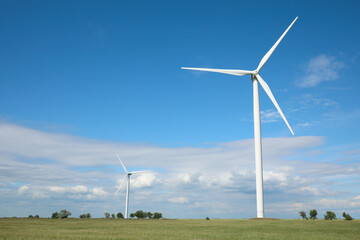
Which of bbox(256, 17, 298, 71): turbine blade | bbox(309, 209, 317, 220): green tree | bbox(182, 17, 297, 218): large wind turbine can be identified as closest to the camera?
bbox(182, 17, 297, 218): large wind turbine

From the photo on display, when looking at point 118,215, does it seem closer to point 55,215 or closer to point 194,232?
point 55,215

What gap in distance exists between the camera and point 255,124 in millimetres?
73875

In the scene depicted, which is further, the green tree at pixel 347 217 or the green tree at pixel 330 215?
the green tree at pixel 330 215

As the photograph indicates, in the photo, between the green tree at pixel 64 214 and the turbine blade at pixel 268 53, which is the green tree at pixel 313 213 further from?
the green tree at pixel 64 214

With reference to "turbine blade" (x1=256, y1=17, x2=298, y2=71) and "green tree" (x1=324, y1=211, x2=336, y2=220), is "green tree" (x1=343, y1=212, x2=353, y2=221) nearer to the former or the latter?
"green tree" (x1=324, y1=211, x2=336, y2=220)

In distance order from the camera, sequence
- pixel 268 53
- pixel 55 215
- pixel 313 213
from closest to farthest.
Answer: pixel 268 53, pixel 313 213, pixel 55 215

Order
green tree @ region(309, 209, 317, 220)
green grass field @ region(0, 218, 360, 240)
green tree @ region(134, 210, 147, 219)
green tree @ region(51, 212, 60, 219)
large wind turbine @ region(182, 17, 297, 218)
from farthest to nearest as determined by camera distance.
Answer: green tree @ region(134, 210, 147, 219)
green tree @ region(51, 212, 60, 219)
green tree @ region(309, 209, 317, 220)
large wind turbine @ region(182, 17, 297, 218)
green grass field @ region(0, 218, 360, 240)

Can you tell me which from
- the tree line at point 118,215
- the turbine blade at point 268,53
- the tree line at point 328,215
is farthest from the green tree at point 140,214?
the turbine blade at point 268,53

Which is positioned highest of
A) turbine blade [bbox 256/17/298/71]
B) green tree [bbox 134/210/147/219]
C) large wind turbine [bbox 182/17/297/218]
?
turbine blade [bbox 256/17/298/71]

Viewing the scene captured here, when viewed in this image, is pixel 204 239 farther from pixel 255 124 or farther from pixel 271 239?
pixel 255 124

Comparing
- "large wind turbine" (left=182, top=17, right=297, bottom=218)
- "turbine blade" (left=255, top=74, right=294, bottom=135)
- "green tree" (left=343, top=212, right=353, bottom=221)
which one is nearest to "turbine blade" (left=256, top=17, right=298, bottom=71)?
"large wind turbine" (left=182, top=17, right=297, bottom=218)

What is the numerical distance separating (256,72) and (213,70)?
11.1 m

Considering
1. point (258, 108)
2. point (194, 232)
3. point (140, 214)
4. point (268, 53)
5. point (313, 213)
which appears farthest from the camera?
point (140, 214)

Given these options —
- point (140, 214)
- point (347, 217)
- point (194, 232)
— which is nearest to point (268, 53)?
point (347, 217)
